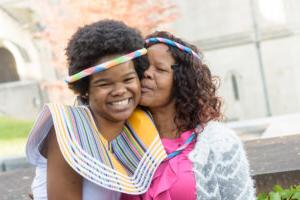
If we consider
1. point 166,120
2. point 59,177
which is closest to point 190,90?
point 166,120

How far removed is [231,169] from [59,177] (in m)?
0.78

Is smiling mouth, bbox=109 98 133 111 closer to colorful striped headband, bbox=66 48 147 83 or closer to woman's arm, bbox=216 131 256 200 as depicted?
colorful striped headband, bbox=66 48 147 83

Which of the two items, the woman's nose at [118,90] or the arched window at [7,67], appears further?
the arched window at [7,67]

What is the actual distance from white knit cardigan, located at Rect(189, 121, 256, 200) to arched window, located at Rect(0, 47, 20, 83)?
20791mm

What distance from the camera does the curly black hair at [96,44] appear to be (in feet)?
7.44

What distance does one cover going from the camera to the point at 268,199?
330 centimetres

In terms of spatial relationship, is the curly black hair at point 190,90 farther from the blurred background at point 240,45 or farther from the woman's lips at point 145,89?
the blurred background at point 240,45

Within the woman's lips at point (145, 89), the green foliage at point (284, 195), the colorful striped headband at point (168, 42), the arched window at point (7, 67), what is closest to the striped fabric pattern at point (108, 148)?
the woman's lips at point (145, 89)

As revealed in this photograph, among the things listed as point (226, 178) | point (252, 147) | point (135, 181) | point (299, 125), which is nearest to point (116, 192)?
point (135, 181)

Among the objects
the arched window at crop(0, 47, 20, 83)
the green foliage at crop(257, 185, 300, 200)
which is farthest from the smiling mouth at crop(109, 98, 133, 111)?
the arched window at crop(0, 47, 20, 83)

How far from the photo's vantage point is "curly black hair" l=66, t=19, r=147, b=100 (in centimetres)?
227

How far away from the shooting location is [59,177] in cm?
223

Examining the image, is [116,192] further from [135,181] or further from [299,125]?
[299,125]

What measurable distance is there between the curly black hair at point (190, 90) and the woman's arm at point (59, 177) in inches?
25.9
